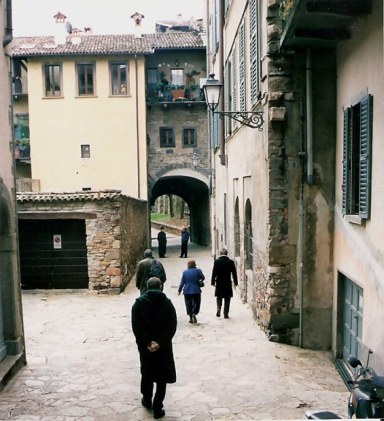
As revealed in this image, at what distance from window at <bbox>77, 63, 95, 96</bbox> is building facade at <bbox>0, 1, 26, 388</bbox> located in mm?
17072

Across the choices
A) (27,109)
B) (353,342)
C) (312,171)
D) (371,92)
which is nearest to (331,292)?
(353,342)

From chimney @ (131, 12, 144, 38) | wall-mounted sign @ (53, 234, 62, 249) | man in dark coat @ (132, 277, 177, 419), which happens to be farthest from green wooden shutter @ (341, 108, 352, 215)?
chimney @ (131, 12, 144, 38)

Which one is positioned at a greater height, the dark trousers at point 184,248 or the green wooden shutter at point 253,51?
the green wooden shutter at point 253,51

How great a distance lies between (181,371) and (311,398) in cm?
215

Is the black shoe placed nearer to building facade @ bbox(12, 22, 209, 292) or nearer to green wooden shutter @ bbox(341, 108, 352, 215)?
green wooden shutter @ bbox(341, 108, 352, 215)

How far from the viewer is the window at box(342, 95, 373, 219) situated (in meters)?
6.48

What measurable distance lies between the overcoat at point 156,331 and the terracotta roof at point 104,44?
2047cm

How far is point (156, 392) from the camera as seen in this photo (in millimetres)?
5824

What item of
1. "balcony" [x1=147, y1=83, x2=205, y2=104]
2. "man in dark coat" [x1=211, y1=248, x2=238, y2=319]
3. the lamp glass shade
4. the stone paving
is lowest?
the stone paving

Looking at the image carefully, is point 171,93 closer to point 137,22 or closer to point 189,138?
point 189,138

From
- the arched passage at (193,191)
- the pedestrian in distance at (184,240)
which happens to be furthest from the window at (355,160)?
the arched passage at (193,191)

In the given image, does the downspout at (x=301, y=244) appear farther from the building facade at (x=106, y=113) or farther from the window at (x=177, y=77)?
the window at (x=177, y=77)

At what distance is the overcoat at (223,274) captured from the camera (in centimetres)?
1066

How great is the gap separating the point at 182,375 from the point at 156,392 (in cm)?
169
